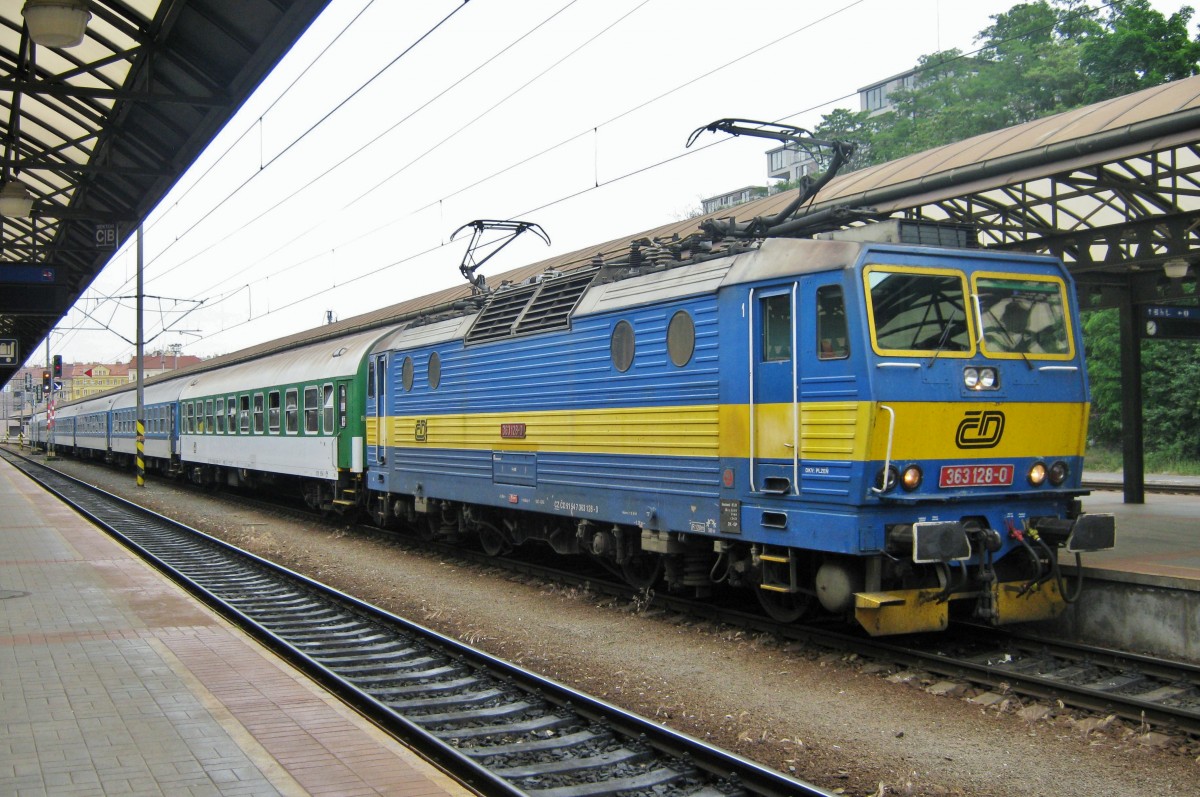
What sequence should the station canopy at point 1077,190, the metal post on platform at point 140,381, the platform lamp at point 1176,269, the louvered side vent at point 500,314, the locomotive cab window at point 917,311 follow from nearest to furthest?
the locomotive cab window at point 917,311, the station canopy at point 1077,190, the louvered side vent at point 500,314, the platform lamp at point 1176,269, the metal post on platform at point 140,381

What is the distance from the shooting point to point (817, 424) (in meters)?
8.74

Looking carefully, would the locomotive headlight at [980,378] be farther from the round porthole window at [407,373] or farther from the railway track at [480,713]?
the round porthole window at [407,373]

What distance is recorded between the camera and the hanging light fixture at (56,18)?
9.28m

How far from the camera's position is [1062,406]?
30.7ft

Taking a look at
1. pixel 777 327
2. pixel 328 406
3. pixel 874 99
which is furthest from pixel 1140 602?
pixel 874 99

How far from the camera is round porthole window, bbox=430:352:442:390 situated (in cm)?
1555

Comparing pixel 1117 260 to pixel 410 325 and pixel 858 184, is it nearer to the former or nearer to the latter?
pixel 858 184

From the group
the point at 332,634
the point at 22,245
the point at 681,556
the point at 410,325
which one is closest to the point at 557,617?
the point at 681,556

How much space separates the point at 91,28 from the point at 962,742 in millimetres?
11696

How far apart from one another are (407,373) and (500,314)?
3.24m

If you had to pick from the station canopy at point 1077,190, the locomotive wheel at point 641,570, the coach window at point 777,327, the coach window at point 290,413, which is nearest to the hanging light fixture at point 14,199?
the coach window at point 290,413

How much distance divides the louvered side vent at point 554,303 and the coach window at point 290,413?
10.7 m

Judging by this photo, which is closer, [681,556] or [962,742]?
[962,742]

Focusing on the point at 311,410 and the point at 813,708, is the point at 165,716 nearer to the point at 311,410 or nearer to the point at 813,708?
the point at 813,708
